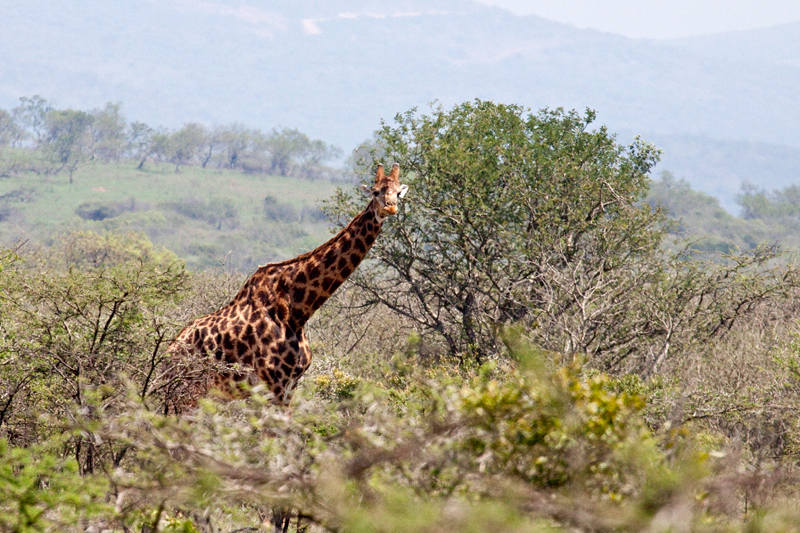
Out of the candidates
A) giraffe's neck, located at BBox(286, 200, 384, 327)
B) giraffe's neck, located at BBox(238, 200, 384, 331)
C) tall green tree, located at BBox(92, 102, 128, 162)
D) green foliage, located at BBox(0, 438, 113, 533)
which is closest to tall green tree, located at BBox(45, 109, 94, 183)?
tall green tree, located at BBox(92, 102, 128, 162)

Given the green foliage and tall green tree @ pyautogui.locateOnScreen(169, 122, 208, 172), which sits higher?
the green foliage

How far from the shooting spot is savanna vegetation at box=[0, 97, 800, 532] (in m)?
3.53

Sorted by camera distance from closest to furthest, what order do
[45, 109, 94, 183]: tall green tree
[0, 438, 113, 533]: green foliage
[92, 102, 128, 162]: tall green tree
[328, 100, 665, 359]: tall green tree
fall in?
[0, 438, 113, 533]: green foliage → [328, 100, 665, 359]: tall green tree → [45, 109, 94, 183]: tall green tree → [92, 102, 128, 162]: tall green tree

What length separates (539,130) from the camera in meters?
14.8

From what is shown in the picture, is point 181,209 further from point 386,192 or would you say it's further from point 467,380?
point 467,380

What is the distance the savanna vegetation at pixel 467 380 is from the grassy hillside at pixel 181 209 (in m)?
72.2

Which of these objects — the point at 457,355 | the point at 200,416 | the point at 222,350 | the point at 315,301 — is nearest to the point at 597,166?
the point at 457,355

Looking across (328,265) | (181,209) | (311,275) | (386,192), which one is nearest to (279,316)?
(311,275)

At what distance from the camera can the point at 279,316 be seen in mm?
8359

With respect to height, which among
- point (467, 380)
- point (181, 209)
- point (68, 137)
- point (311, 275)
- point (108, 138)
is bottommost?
point (181, 209)

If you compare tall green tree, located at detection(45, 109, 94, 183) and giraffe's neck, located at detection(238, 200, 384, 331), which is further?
tall green tree, located at detection(45, 109, 94, 183)

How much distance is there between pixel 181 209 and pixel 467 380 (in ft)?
352

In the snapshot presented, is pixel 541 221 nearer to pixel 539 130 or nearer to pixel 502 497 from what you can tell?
pixel 539 130

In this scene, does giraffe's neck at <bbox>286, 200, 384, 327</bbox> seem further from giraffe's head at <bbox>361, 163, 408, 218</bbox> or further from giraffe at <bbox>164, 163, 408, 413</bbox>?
giraffe's head at <bbox>361, 163, 408, 218</bbox>
